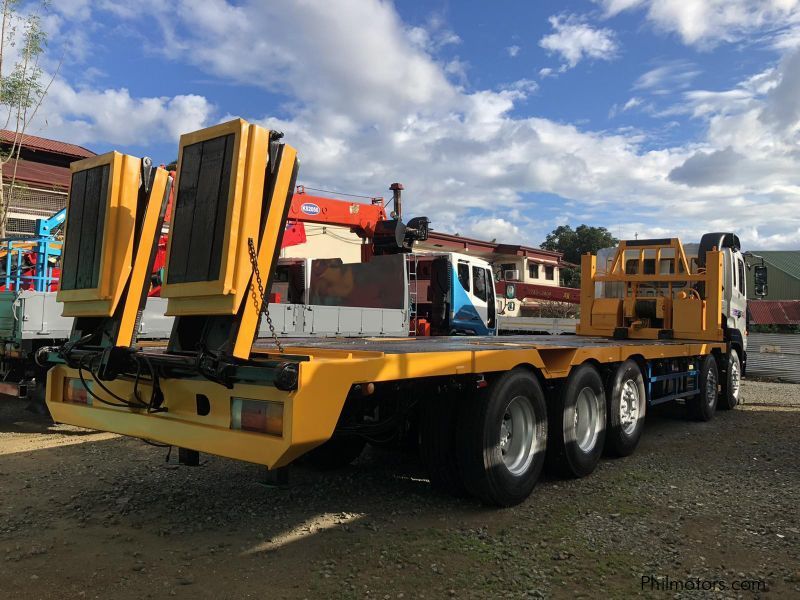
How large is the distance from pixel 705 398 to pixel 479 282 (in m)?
4.89

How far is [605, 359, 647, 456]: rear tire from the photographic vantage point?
6301mm

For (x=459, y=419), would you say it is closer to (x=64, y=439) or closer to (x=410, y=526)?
(x=410, y=526)

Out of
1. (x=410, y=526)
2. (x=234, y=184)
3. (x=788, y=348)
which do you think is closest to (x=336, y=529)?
(x=410, y=526)

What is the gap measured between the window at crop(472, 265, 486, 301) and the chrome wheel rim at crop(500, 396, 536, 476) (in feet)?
24.2

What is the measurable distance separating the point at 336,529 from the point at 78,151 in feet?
76.5

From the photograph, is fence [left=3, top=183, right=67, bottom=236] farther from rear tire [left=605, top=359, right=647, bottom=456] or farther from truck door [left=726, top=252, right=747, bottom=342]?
truck door [left=726, top=252, right=747, bottom=342]

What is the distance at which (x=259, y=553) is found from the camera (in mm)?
3945

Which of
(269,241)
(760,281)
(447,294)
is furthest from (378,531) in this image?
(760,281)

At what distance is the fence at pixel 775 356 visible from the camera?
1513 cm

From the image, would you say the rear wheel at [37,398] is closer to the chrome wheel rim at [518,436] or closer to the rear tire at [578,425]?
the chrome wheel rim at [518,436]

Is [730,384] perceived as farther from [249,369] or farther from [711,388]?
Result: [249,369]

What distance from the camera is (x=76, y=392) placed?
4730 millimetres

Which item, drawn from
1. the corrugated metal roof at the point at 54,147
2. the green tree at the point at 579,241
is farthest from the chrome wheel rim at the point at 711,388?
the green tree at the point at 579,241

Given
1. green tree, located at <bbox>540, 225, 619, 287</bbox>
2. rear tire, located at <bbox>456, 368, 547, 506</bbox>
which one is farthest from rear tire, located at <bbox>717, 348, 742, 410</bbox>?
green tree, located at <bbox>540, 225, 619, 287</bbox>
